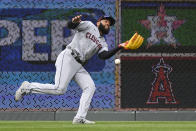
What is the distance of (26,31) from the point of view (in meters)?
14.0

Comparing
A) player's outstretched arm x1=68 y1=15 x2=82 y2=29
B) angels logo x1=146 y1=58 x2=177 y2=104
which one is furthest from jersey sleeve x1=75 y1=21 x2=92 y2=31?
angels logo x1=146 y1=58 x2=177 y2=104

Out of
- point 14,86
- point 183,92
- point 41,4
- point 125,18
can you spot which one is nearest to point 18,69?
point 14,86

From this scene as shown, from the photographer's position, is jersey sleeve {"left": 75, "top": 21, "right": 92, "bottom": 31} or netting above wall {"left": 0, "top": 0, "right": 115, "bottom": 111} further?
netting above wall {"left": 0, "top": 0, "right": 115, "bottom": 111}

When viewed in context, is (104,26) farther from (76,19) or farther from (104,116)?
(104,116)

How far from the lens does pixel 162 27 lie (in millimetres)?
14211

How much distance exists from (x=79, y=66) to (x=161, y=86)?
14.8 feet

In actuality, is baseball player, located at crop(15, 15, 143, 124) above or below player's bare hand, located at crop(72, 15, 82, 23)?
below

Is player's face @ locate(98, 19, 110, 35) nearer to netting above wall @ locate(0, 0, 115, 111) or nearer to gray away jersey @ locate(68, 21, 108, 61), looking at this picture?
gray away jersey @ locate(68, 21, 108, 61)

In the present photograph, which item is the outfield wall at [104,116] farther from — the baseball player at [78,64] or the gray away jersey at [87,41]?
the gray away jersey at [87,41]

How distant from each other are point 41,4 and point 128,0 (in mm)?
1858

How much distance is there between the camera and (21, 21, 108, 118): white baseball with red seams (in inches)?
387

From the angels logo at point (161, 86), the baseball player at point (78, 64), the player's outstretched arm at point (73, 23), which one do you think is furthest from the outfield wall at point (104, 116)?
the player's outstretched arm at point (73, 23)

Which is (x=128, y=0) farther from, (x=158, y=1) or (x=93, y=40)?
(x=93, y=40)

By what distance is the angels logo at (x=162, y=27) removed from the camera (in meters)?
14.1
